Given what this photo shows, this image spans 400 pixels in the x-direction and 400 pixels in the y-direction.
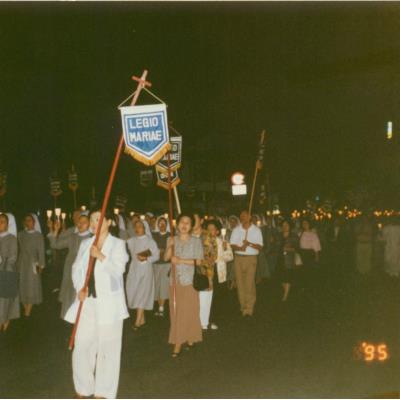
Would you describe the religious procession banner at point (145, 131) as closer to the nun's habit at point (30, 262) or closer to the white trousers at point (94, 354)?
the white trousers at point (94, 354)

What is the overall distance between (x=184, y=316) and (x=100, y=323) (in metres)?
2.62

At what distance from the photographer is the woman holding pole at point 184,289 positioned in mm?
8656

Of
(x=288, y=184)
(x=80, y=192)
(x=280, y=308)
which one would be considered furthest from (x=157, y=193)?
(x=280, y=308)

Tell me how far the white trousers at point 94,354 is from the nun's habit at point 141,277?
4629mm

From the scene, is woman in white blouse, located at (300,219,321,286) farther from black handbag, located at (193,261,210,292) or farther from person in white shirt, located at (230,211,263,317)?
black handbag, located at (193,261,210,292)

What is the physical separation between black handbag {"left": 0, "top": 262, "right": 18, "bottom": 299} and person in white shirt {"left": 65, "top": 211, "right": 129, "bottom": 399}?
3627mm

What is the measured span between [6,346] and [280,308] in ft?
17.6

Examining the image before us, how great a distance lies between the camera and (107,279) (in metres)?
6.23

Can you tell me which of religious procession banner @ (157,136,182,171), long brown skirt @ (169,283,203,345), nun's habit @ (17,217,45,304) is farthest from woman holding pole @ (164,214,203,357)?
nun's habit @ (17,217,45,304)

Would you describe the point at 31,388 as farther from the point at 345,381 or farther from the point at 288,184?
the point at 288,184

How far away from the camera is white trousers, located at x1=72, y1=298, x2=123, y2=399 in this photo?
6.22 m
